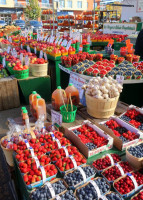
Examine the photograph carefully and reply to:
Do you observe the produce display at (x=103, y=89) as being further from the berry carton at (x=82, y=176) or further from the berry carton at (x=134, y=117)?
the berry carton at (x=82, y=176)

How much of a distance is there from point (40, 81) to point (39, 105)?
1.49 metres

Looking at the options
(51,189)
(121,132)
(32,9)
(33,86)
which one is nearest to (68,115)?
(121,132)

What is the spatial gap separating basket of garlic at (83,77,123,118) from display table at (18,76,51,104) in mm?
1716

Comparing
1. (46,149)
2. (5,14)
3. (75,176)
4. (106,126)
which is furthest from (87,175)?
(5,14)

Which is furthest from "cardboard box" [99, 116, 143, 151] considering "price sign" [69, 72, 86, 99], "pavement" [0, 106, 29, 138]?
"pavement" [0, 106, 29, 138]

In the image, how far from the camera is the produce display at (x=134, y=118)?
7.19 ft

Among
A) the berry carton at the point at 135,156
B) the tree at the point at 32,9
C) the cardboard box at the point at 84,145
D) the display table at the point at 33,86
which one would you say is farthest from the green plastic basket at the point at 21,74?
the tree at the point at 32,9

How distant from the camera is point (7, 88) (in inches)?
141

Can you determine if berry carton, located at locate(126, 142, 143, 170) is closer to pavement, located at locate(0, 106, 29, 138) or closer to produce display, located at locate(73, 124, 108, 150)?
produce display, located at locate(73, 124, 108, 150)

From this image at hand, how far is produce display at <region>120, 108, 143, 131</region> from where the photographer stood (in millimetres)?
2191

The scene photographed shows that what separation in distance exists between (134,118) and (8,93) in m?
2.50

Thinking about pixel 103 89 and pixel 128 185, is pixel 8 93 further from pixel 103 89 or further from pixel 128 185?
pixel 128 185

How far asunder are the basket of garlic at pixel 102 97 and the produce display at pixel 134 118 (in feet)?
0.66

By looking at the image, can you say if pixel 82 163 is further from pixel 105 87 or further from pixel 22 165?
pixel 105 87
